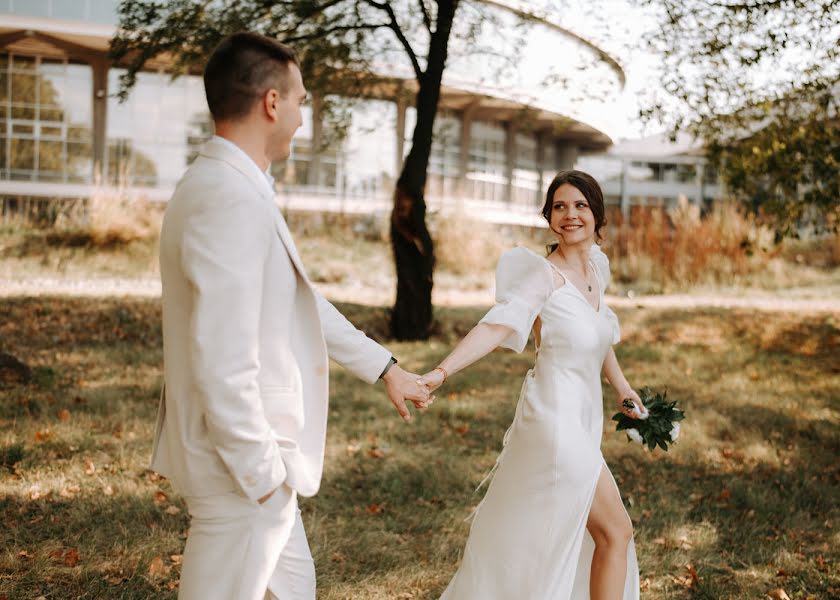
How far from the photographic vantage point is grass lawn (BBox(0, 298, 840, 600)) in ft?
14.9

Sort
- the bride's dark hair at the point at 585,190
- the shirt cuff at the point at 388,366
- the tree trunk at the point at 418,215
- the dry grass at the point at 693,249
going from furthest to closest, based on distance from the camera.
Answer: the dry grass at the point at 693,249
the tree trunk at the point at 418,215
the bride's dark hair at the point at 585,190
the shirt cuff at the point at 388,366

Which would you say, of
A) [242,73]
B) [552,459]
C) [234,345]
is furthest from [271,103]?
[552,459]

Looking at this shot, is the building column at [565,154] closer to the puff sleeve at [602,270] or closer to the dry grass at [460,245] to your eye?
the dry grass at [460,245]

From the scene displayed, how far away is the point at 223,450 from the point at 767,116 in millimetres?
11101

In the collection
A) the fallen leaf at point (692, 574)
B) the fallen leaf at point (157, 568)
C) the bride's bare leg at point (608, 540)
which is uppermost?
the bride's bare leg at point (608, 540)

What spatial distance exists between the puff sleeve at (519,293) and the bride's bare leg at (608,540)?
2.45 feet

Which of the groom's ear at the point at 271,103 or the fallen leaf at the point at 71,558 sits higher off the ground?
the groom's ear at the point at 271,103

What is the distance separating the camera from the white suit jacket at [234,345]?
6.89ft

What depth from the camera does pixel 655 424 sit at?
3.91 m

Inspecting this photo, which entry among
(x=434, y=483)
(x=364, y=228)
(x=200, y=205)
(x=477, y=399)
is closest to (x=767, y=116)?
(x=477, y=399)

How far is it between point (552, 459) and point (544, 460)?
39 mm

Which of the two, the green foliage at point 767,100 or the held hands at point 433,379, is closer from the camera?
the held hands at point 433,379

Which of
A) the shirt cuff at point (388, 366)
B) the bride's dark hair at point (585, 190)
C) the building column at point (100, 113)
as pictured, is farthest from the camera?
the building column at point (100, 113)

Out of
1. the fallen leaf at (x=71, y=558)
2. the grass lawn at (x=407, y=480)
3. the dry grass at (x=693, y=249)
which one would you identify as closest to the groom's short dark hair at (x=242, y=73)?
the grass lawn at (x=407, y=480)
